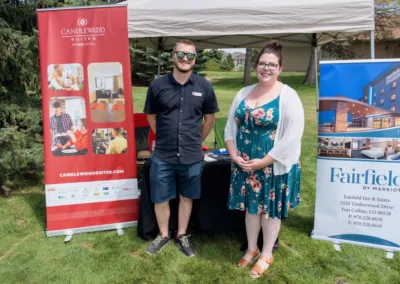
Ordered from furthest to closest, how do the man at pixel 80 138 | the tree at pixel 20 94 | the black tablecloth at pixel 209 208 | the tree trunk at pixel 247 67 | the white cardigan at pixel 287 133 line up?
the tree trunk at pixel 247 67, the tree at pixel 20 94, the man at pixel 80 138, the black tablecloth at pixel 209 208, the white cardigan at pixel 287 133

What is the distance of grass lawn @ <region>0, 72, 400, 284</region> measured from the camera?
2416mm

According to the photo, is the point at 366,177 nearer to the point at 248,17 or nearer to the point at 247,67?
the point at 248,17

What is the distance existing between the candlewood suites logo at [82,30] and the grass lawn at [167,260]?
5.58 feet

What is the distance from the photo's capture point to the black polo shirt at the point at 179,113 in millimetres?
2402

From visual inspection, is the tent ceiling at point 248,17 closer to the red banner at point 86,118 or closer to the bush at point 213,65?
the red banner at point 86,118

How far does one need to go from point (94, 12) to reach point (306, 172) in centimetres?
327

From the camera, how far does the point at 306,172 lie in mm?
4637

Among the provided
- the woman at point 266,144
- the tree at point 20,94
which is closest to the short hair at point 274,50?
the woman at point 266,144

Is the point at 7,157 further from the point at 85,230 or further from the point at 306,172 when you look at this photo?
the point at 306,172

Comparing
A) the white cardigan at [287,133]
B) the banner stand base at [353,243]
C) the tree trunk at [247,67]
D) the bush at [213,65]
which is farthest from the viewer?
the bush at [213,65]

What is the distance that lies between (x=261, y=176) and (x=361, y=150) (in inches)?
36.7

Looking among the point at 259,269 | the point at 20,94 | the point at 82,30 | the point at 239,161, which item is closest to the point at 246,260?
the point at 259,269

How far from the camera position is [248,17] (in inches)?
123

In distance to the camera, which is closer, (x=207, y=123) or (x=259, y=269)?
(x=259, y=269)
